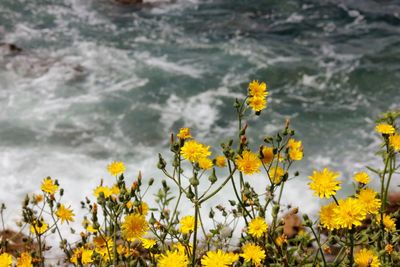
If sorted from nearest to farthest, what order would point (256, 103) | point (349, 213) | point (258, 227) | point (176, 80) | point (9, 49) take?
point (349, 213) < point (258, 227) < point (256, 103) < point (176, 80) < point (9, 49)

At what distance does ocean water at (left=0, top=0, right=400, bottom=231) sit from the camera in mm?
6129

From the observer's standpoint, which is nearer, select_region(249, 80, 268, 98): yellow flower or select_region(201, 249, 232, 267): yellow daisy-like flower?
select_region(201, 249, 232, 267): yellow daisy-like flower

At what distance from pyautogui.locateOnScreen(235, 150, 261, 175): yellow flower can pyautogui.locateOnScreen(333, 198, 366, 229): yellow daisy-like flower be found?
1.32ft

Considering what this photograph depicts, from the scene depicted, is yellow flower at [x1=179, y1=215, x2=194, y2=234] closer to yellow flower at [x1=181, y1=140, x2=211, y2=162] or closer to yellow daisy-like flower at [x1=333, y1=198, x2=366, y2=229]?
yellow flower at [x1=181, y1=140, x2=211, y2=162]

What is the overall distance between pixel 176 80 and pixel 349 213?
20.1ft

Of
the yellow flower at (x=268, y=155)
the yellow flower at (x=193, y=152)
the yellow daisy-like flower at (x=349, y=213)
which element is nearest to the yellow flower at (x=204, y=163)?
the yellow flower at (x=193, y=152)

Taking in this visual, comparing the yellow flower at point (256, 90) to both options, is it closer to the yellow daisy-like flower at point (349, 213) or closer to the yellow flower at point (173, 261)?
the yellow daisy-like flower at point (349, 213)

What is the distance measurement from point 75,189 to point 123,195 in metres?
3.60

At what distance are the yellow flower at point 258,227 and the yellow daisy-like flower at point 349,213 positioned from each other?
303 mm

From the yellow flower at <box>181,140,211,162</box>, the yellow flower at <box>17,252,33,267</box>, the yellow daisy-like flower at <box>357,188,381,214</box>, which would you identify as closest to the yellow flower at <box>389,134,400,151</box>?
the yellow daisy-like flower at <box>357,188,381,214</box>

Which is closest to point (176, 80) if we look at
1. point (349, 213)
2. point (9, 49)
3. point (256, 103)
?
point (9, 49)

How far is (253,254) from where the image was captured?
2014 millimetres

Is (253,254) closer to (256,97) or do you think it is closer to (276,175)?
(276,175)

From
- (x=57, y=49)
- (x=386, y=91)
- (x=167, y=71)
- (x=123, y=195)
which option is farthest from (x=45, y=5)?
(x=123, y=195)
